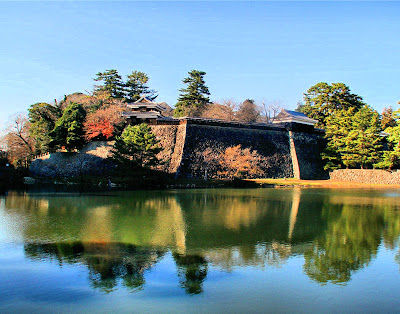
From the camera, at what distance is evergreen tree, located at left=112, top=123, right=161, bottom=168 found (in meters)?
20.9

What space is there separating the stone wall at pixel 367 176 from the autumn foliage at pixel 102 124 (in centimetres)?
1816

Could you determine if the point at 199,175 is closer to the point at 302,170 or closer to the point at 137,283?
the point at 302,170

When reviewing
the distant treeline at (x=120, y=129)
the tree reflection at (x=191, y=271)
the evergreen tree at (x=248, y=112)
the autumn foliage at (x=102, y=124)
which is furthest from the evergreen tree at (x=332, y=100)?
the tree reflection at (x=191, y=271)

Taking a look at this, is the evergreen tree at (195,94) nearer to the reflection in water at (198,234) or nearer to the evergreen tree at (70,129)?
the evergreen tree at (70,129)

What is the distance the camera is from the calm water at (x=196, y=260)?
5.07 m

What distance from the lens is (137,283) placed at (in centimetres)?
562

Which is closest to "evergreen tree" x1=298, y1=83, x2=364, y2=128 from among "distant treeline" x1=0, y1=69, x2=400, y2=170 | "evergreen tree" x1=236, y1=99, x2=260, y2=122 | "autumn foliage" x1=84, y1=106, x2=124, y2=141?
"distant treeline" x1=0, y1=69, x2=400, y2=170

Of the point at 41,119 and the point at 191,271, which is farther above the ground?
the point at 41,119

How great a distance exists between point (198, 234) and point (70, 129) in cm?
2024

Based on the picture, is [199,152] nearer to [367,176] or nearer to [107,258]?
[367,176]

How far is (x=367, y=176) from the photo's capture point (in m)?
26.6

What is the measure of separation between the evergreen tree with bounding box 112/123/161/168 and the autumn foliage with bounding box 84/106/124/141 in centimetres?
588

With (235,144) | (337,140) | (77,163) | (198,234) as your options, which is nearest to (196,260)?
(198,234)

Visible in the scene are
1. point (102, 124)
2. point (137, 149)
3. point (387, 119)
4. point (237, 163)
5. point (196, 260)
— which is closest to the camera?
point (196, 260)
